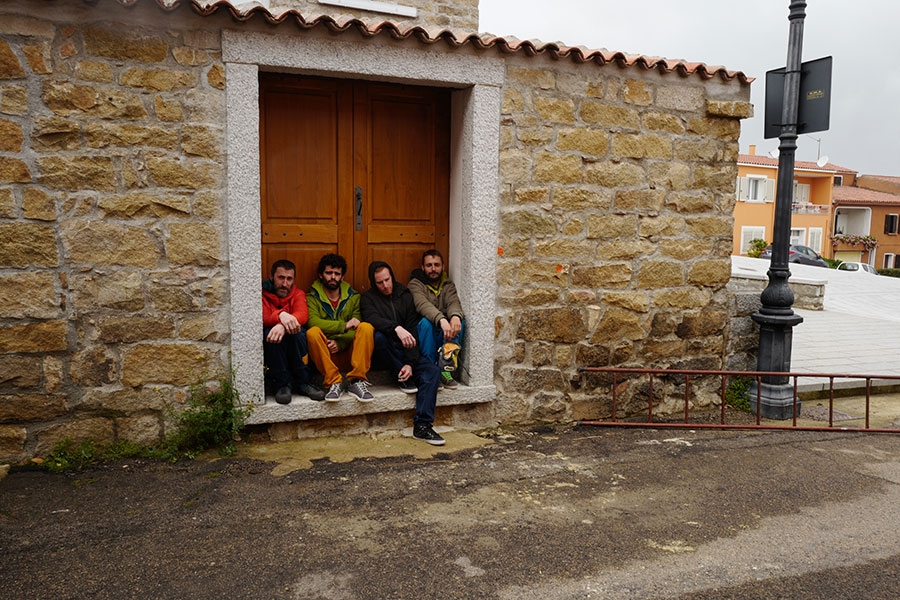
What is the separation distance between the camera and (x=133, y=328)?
436 centimetres

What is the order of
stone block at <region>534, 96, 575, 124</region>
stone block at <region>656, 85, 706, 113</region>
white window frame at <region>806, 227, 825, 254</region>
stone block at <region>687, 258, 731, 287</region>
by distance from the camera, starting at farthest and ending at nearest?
white window frame at <region>806, 227, 825, 254</region>, stone block at <region>687, 258, 731, 287</region>, stone block at <region>656, 85, 706, 113</region>, stone block at <region>534, 96, 575, 124</region>

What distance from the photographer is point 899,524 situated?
375 cm

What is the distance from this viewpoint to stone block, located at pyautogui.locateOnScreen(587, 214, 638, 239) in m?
5.41

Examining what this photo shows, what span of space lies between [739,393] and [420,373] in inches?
117

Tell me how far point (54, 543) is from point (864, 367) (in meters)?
7.73

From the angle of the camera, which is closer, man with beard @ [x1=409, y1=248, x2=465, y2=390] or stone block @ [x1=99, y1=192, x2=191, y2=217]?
stone block @ [x1=99, y1=192, x2=191, y2=217]

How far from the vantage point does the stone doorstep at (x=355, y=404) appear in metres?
4.69

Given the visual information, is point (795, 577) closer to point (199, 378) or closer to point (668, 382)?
point (668, 382)

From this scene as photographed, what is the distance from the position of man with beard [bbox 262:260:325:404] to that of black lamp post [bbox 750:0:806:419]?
3.55 m

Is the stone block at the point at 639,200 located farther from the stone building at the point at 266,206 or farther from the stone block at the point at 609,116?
the stone block at the point at 609,116

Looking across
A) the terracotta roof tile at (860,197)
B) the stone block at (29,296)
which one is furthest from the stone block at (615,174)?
the terracotta roof tile at (860,197)

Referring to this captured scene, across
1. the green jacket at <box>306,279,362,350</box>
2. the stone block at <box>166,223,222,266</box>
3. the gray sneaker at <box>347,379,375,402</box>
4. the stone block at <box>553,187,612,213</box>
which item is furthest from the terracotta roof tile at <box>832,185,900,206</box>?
the stone block at <box>166,223,222,266</box>

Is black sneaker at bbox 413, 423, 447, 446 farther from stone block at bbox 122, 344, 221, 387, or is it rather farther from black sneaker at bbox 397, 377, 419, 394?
stone block at bbox 122, 344, 221, 387

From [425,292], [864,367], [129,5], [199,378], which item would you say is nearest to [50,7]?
[129,5]
